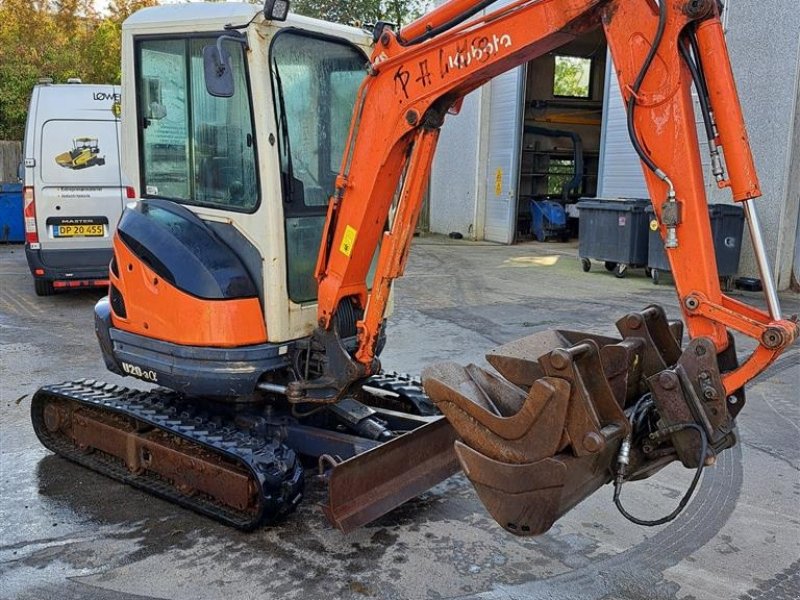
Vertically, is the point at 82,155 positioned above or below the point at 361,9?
below

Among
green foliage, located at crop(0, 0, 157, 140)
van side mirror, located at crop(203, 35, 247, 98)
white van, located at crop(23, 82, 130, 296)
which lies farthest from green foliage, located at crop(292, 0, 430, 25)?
van side mirror, located at crop(203, 35, 247, 98)

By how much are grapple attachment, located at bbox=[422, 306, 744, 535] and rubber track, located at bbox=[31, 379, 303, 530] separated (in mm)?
1195

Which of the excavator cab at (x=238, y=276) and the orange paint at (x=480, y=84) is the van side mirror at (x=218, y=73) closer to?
the excavator cab at (x=238, y=276)

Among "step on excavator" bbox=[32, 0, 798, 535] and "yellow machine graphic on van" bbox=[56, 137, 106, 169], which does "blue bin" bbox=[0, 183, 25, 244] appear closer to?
"yellow machine graphic on van" bbox=[56, 137, 106, 169]

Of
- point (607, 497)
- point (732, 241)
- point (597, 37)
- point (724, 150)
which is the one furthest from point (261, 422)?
point (597, 37)

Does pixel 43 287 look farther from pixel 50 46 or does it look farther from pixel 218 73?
pixel 50 46

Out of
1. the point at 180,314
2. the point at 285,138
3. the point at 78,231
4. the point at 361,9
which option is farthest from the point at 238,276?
the point at 361,9

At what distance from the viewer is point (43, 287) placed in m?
10.5

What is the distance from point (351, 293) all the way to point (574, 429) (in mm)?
1754

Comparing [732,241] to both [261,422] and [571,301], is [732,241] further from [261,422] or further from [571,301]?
[261,422]

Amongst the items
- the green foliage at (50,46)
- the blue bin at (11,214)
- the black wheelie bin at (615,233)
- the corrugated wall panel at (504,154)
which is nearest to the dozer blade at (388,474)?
the black wheelie bin at (615,233)

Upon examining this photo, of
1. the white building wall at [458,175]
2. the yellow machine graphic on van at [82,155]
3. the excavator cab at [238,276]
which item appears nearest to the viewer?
the excavator cab at [238,276]

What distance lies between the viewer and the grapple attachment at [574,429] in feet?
9.80

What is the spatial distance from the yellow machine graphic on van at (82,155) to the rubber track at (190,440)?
5.50 m
